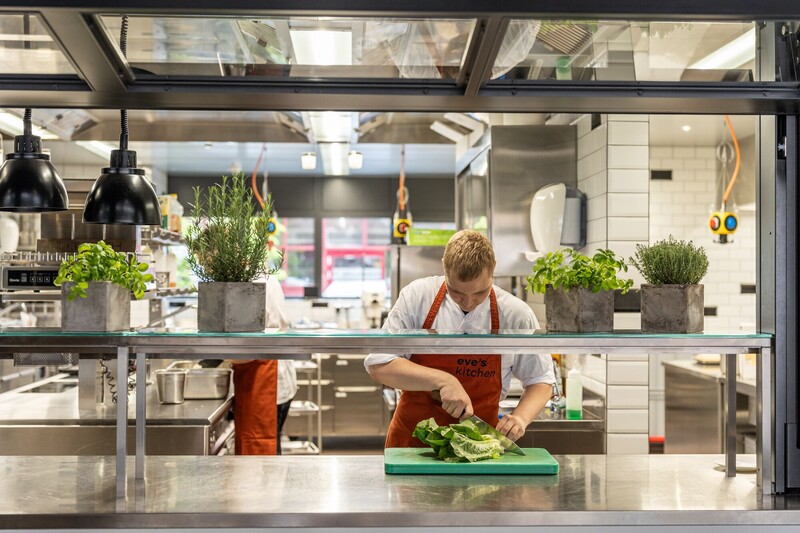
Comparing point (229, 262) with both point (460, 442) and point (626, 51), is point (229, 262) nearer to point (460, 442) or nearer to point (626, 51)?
point (460, 442)

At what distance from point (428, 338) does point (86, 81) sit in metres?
1.08

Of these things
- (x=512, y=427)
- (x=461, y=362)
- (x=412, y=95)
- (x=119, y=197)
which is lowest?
(x=512, y=427)

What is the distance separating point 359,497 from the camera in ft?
Answer: 6.51

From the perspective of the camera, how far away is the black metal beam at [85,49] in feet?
5.44

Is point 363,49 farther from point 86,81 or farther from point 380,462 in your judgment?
point 380,462

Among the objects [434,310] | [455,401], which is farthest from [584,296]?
[434,310]

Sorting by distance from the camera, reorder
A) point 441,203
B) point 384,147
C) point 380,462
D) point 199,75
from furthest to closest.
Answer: point 441,203
point 384,147
point 380,462
point 199,75

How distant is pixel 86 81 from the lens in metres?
1.97

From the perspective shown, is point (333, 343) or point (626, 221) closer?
point (333, 343)

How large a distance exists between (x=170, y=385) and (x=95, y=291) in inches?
81.7

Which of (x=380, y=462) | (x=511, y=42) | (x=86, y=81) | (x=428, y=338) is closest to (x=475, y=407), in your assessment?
(x=380, y=462)

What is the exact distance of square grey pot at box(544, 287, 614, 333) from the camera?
2049 mm

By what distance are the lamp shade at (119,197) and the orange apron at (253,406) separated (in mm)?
1820

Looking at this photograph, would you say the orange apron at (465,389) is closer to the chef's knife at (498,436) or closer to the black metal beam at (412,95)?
the chef's knife at (498,436)
